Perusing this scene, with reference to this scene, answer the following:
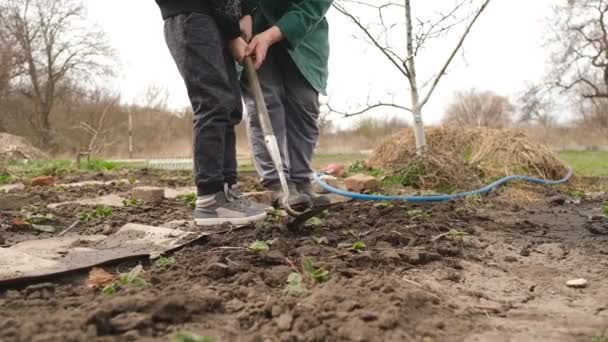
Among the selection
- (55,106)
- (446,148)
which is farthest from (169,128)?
(446,148)

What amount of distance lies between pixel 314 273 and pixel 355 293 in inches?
7.3

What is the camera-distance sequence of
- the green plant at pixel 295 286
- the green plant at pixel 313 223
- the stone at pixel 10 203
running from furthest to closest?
the stone at pixel 10 203 < the green plant at pixel 313 223 < the green plant at pixel 295 286

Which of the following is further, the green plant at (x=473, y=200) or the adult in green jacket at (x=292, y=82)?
the green plant at (x=473, y=200)

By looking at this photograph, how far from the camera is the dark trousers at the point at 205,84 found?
7.75 ft

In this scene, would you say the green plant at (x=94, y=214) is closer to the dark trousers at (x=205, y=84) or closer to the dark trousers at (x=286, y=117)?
the dark trousers at (x=205, y=84)

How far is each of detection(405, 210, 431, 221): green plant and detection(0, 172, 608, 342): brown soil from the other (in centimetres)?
13

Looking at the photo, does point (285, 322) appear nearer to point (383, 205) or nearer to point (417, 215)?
Answer: point (417, 215)

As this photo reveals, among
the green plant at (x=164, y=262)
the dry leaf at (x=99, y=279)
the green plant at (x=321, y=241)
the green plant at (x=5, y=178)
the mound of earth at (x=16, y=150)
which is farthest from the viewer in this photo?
the mound of earth at (x=16, y=150)

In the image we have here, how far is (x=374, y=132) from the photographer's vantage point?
672 inches

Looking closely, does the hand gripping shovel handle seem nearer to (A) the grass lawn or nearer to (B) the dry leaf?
(B) the dry leaf

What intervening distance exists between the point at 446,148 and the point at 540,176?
1.14m

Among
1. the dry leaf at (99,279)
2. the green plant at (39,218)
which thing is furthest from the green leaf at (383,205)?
the green plant at (39,218)

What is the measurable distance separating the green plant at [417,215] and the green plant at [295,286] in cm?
122

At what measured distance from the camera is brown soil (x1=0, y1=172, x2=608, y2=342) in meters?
1.18
